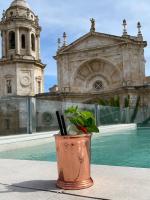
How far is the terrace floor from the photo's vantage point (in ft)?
12.3

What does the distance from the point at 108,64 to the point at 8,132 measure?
30554 millimetres

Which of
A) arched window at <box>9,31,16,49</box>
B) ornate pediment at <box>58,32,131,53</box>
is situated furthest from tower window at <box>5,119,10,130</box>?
ornate pediment at <box>58,32,131,53</box>

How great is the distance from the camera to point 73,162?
4.24m

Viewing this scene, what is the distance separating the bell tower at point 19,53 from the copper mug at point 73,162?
37.8 metres

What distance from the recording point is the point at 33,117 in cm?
1535

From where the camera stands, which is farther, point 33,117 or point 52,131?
point 52,131

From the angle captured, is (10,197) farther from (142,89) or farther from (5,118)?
(142,89)

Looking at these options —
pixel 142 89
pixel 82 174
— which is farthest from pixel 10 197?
pixel 142 89

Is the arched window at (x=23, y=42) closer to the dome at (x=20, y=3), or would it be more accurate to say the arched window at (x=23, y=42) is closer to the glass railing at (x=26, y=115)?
the dome at (x=20, y=3)

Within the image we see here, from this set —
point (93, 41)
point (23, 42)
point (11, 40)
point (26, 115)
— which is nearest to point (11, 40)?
point (11, 40)

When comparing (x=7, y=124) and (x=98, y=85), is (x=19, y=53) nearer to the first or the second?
(x=98, y=85)

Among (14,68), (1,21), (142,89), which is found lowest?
(142,89)

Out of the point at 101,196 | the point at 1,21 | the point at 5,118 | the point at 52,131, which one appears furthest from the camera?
the point at 1,21

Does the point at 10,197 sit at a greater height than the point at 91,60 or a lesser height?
lesser
